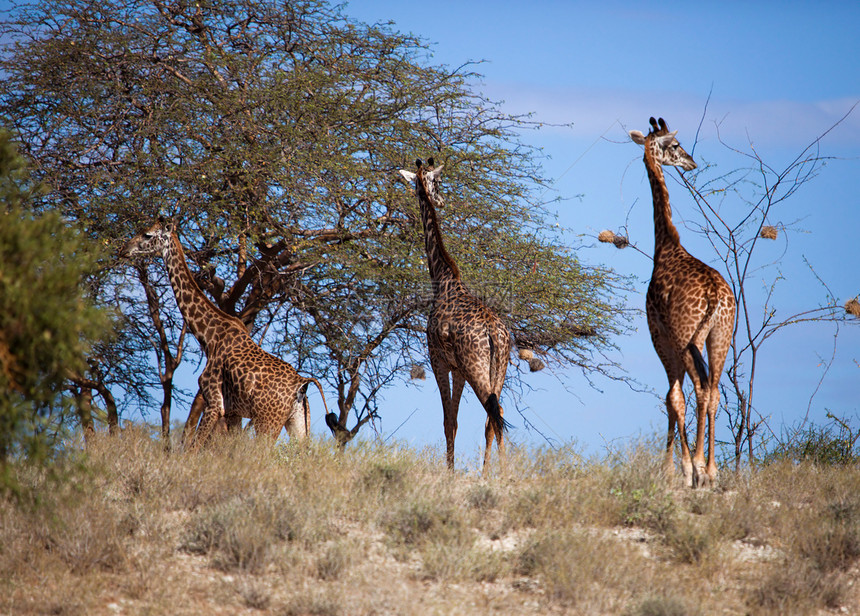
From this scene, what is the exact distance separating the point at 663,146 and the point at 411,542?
5.90 m

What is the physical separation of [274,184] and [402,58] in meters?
3.87

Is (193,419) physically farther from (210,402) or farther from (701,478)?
(701,478)

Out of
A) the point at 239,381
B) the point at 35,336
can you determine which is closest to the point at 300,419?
the point at 239,381

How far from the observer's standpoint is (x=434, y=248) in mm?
10656

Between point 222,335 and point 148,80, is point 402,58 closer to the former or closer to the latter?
point 148,80

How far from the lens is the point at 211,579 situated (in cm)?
634

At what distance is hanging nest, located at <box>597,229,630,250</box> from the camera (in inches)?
460

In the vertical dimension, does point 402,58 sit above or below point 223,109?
above

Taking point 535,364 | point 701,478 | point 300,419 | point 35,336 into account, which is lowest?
point 701,478

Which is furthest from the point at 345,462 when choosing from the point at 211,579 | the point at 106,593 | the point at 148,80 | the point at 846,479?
the point at 148,80

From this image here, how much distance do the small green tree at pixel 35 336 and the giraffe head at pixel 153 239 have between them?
495 cm

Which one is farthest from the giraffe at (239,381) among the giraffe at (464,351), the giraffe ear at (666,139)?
the giraffe ear at (666,139)

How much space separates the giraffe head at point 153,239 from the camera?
11141 mm

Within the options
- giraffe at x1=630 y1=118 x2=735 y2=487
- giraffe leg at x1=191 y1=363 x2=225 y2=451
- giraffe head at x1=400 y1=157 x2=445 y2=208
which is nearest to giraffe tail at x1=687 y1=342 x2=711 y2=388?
giraffe at x1=630 y1=118 x2=735 y2=487
